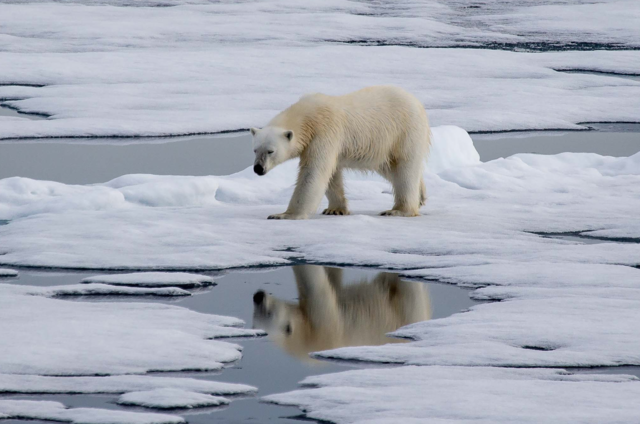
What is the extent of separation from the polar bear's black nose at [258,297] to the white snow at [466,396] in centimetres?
126

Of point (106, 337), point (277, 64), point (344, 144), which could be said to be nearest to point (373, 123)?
point (344, 144)

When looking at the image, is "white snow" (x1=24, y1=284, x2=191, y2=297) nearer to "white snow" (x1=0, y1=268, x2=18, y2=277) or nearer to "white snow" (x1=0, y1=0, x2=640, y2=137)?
"white snow" (x1=0, y1=268, x2=18, y2=277)

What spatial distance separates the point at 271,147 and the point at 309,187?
0.41 m

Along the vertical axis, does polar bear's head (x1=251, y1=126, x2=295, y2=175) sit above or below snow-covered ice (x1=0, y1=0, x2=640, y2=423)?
above

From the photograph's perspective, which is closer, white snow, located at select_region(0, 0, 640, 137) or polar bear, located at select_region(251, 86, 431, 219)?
polar bear, located at select_region(251, 86, 431, 219)

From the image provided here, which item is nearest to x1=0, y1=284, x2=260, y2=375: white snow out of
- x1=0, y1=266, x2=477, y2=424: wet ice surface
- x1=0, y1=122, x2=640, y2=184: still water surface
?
x1=0, y1=266, x2=477, y2=424: wet ice surface

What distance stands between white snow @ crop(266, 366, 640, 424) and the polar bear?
3.36 metres

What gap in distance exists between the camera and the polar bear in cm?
715

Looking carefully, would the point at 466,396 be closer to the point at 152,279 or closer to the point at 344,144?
the point at 152,279

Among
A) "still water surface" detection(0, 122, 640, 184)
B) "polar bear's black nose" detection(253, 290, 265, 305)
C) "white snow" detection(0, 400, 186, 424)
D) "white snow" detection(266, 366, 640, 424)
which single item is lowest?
"polar bear's black nose" detection(253, 290, 265, 305)

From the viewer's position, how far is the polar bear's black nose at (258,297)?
503cm

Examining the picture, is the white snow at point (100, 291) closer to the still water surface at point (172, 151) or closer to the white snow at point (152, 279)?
the white snow at point (152, 279)

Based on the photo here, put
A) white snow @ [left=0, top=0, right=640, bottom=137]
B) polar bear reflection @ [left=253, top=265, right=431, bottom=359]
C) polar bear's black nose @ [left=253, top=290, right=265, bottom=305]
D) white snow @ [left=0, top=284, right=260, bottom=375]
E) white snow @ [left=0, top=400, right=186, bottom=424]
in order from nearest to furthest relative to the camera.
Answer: white snow @ [left=0, top=400, right=186, bottom=424] → white snow @ [left=0, top=284, right=260, bottom=375] → polar bear reflection @ [left=253, top=265, right=431, bottom=359] → polar bear's black nose @ [left=253, top=290, right=265, bottom=305] → white snow @ [left=0, top=0, right=640, bottom=137]

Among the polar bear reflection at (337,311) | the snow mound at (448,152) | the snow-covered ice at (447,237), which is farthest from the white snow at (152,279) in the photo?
the snow mound at (448,152)
